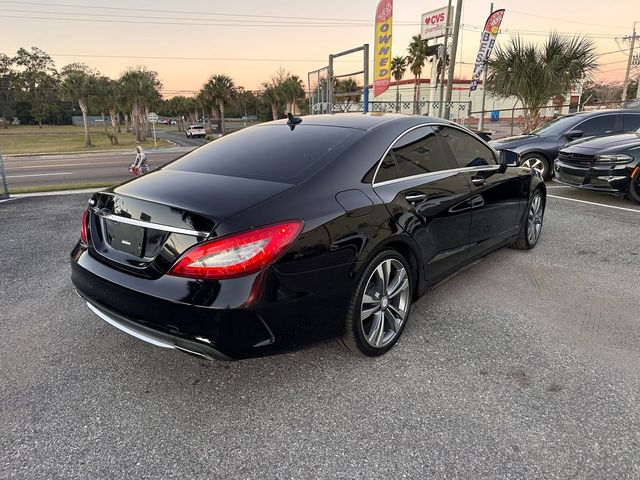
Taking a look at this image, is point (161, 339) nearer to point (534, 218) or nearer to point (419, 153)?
point (419, 153)

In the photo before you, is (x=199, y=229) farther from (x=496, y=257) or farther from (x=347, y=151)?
(x=496, y=257)

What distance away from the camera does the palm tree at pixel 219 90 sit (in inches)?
2559

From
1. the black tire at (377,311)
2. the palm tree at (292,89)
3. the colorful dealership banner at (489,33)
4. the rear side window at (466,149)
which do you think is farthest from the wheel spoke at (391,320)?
the palm tree at (292,89)

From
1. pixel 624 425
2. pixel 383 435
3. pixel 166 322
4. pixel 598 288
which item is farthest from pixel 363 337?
pixel 598 288

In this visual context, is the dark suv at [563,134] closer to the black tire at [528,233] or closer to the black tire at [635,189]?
the black tire at [635,189]

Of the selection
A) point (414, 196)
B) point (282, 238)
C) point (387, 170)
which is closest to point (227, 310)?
point (282, 238)

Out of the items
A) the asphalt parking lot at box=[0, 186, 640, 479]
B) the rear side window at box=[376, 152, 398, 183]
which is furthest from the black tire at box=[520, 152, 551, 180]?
the rear side window at box=[376, 152, 398, 183]

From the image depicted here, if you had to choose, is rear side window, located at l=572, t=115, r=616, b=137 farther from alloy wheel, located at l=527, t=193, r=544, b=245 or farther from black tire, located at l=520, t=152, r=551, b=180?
alloy wheel, located at l=527, t=193, r=544, b=245

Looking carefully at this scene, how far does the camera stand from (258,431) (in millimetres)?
2244

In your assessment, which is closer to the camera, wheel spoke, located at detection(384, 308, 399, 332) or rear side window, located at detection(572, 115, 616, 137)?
wheel spoke, located at detection(384, 308, 399, 332)

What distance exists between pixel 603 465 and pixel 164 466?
196 centimetres

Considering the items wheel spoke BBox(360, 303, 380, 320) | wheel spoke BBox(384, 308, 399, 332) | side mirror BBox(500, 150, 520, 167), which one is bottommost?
wheel spoke BBox(384, 308, 399, 332)

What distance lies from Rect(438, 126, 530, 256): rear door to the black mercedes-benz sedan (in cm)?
12

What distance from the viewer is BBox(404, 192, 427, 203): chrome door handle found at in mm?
2988
